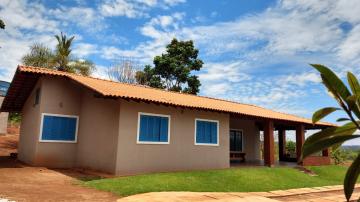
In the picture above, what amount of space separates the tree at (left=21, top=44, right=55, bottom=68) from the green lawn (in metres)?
23.1

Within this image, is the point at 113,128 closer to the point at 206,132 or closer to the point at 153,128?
the point at 153,128

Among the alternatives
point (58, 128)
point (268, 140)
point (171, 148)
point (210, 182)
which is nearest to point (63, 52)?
point (58, 128)

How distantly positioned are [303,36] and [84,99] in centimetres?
1015

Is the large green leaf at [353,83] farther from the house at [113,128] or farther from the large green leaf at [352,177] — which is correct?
the house at [113,128]

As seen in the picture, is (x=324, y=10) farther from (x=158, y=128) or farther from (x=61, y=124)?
(x=61, y=124)

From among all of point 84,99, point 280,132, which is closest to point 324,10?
point 84,99

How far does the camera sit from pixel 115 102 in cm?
1334

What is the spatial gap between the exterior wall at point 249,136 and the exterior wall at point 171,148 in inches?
236

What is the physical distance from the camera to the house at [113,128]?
12961 mm

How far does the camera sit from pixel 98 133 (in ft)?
46.4

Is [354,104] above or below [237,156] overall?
above

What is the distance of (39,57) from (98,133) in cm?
2099

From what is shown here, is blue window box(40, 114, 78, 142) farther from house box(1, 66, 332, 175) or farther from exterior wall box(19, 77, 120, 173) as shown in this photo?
exterior wall box(19, 77, 120, 173)

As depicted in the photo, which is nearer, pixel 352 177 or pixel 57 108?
pixel 352 177
